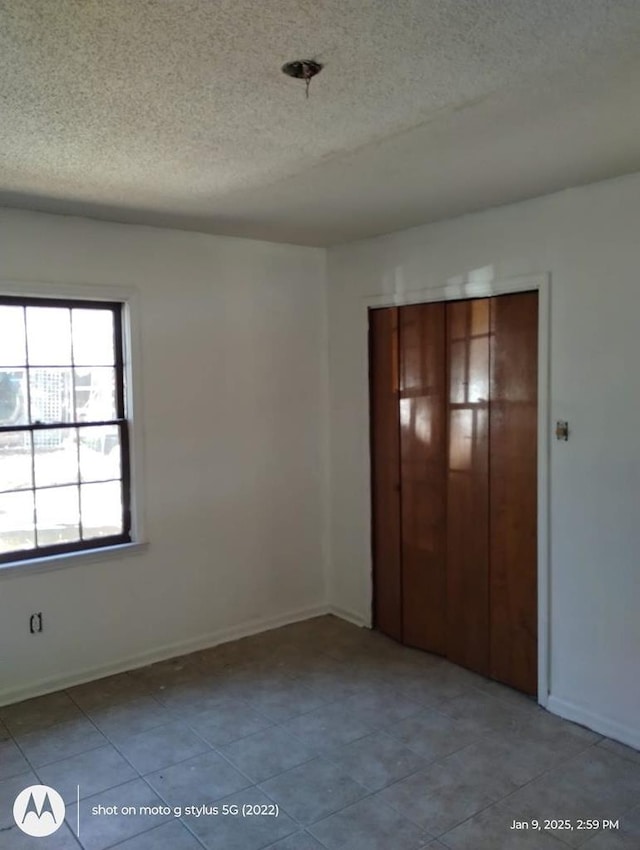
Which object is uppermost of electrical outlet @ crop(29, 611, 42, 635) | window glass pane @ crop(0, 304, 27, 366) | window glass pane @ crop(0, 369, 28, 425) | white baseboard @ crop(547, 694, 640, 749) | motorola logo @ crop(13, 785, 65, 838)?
window glass pane @ crop(0, 304, 27, 366)

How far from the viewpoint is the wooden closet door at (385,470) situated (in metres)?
4.19

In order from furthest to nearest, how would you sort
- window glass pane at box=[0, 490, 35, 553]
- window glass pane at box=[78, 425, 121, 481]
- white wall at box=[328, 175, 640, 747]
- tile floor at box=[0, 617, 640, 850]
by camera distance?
window glass pane at box=[78, 425, 121, 481] → window glass pane at box=[0, 490, 35, 553] → white wall at box=[328, 175, 640, 747] → tile floor at box=[0, 617, 640, 850]

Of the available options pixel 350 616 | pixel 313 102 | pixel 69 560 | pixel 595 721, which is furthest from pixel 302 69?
pixel 350 616

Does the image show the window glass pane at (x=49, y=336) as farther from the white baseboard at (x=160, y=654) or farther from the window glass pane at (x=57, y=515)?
the white baseboard at (x=160, y=654)

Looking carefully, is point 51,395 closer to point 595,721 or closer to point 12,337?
point 12,337

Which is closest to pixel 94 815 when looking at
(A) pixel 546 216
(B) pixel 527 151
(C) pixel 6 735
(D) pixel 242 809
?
(D) pixel 242 809

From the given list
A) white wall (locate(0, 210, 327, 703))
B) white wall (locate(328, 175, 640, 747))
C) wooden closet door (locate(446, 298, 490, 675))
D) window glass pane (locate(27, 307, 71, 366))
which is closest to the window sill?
white wall (locate(0, 210, 327, 703))

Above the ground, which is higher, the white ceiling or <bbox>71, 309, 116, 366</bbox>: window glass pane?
the white ceiling

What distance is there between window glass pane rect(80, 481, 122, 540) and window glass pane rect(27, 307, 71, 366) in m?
A: 0.72

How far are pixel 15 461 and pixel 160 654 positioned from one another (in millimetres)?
1425

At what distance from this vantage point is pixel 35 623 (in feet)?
11.8

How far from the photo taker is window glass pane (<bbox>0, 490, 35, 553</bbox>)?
3.52m

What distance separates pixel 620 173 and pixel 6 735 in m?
3.80

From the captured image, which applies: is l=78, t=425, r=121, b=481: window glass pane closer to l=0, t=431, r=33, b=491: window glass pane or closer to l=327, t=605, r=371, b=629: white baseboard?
l=0, t=431, r=33, b=491: window glass pane
